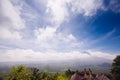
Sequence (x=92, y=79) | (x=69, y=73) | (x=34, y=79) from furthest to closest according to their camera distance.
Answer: (x=69, y=73), (x=92, y=79), (x=34, y=79)

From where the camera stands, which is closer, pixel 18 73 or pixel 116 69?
pixel 18 73

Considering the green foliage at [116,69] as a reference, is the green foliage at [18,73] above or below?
below

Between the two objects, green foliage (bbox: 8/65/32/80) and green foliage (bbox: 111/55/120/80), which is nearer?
green foliage (bbox: 8/65/32/80)

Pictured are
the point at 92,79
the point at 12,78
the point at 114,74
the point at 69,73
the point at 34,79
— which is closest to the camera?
the point at 12,78

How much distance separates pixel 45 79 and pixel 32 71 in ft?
8.64

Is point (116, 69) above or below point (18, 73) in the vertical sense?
above

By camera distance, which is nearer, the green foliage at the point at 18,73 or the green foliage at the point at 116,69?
the green foliage at the point at 18,73

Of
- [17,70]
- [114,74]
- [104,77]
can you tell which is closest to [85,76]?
[104,77]

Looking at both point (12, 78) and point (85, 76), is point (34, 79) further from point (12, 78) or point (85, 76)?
point (85, 76)

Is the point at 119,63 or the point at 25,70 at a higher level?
the point at 119,63

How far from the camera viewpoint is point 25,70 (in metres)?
25.8

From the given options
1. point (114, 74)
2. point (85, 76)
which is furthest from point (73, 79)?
point (114, 74)

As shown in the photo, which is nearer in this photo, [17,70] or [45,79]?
[17,70]

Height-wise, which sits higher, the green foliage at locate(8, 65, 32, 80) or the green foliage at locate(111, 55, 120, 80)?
the green foliage at locate(111, 55, 120, 80)
